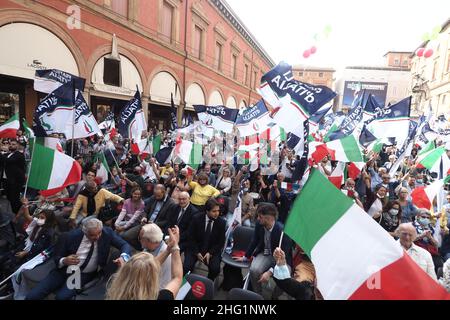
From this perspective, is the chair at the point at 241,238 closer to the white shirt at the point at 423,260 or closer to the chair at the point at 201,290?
the chair at the point at 201,290

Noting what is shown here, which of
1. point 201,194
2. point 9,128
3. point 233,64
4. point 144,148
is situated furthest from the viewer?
point 233,64

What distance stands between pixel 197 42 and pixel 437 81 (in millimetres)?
34805

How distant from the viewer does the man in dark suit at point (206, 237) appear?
161 inches

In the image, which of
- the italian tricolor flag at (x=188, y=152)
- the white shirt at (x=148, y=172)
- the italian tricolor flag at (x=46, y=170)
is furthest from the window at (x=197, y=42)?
the italian tricolor flag at (x=46, y=170)

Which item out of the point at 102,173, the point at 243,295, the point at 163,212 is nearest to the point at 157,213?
the point at 163,212

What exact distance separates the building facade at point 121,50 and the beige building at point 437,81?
89.3 feet

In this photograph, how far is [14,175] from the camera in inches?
243

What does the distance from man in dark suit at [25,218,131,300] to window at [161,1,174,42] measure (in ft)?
62.9

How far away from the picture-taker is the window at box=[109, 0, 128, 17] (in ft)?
50.5

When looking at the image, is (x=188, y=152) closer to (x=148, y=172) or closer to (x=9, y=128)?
(x=148, y=172)

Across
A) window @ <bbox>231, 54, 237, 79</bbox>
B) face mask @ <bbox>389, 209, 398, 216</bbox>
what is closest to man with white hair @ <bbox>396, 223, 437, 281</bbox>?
face mask @ <bbox>389, 209, 398, 216</bbox>

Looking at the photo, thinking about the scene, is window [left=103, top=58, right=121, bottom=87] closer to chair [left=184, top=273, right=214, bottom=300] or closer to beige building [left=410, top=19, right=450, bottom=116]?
chair [left=184, top=273, right=214, bottom=300]

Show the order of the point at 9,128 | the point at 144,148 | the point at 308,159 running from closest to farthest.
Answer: the point at 9,128, the point at 308,159, the point at 144,148
